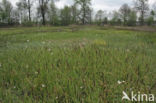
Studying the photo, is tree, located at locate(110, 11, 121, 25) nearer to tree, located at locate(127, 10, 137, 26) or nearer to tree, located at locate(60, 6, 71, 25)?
tree, located at locate(127, 10, 137, 26)

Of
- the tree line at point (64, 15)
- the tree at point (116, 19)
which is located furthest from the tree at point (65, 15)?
the tree at point (116, 19)

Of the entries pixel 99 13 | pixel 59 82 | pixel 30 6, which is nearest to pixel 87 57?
pixel 59 82

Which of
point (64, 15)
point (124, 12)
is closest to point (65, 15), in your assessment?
point (64, 15)

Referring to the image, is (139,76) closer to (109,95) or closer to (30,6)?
(109,95)

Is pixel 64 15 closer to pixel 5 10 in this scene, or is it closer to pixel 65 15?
pixel 65 15

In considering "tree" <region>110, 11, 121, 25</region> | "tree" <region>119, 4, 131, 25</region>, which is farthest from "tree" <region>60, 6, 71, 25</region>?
"tree" <region>119, 4, 131, 25</region>

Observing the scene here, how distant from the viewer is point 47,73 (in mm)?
2746

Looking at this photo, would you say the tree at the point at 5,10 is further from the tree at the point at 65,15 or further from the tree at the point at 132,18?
the tree at the point at 132,18

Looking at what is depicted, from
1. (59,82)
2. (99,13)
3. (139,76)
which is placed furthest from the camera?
(99,13)

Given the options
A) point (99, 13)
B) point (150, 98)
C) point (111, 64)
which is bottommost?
point (150, 98)

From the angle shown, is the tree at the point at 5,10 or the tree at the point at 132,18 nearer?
the tree at the point at 5,10

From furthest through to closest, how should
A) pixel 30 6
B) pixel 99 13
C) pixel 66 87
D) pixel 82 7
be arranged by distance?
1. pixel 99 13
2. pixel 82 7
3. pixel 30 6
4. pixel 66 87

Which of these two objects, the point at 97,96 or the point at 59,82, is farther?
the point at 59,82

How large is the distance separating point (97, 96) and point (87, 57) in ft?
6.08
